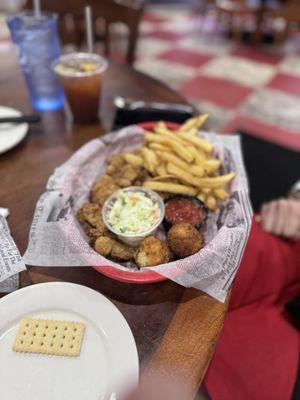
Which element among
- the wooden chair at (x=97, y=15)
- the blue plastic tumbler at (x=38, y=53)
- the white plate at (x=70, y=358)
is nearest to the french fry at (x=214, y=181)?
the white plate at (x=70, y=358)

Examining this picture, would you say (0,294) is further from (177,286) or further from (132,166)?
(132,166)

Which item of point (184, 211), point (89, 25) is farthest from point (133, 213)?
point (89, 25)

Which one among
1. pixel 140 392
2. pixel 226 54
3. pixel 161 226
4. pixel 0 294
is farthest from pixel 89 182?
pixel 226 54

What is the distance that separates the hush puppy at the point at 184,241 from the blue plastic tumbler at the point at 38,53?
103 centimetres

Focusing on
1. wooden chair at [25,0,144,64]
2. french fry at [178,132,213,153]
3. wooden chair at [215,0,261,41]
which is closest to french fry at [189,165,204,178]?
french fry at [178,132,213,153]

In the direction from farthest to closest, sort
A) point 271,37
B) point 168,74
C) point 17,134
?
point 271,37 < point 168,74 < point 17,134

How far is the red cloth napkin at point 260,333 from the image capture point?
3.32 ft

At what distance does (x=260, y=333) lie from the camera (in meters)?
1.12

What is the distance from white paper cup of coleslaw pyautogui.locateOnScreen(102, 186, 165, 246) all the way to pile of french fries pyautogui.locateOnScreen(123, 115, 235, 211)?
0.06 metres

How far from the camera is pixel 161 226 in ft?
3.47

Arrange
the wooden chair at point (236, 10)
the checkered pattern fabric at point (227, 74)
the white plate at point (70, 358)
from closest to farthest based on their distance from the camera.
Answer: the white plate at point (70, 358)
the checkered pattern fabric at point (227, 74)
the wooden chair at point (236, 10)

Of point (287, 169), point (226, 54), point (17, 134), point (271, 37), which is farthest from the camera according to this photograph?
point (271, 37)

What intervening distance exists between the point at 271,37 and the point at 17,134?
6.47 m

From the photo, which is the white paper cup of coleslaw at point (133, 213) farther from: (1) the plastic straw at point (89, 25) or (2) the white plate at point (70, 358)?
(1) the plastic straw at point (89, 25)
